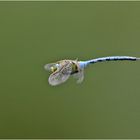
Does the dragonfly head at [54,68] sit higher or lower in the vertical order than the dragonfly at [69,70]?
higher

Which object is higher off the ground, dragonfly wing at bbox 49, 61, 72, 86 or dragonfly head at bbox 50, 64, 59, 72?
dragonfly head at bbox 50, 64, 59, 72

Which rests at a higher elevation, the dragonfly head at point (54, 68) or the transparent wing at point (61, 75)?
the dragonfly head at point (54, 68)

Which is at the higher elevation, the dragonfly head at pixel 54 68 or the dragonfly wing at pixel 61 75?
the dragonfly head at pixel 54 68

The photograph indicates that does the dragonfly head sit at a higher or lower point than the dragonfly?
higher
